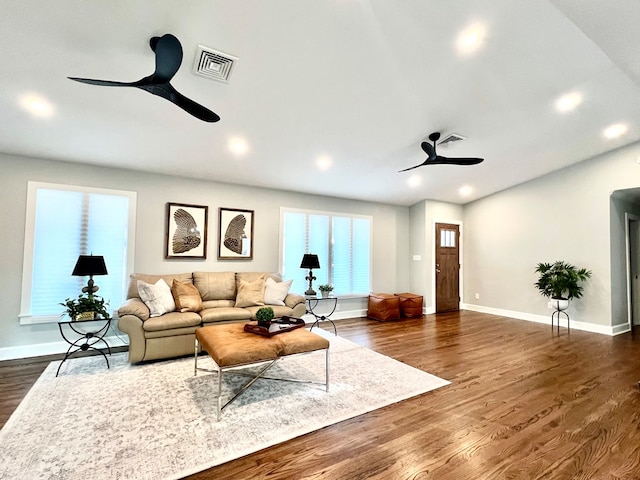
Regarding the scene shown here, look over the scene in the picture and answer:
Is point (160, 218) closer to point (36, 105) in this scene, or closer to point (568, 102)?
point (36, 105)

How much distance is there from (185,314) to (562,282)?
614 centimetres

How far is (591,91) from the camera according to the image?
3.51 meters

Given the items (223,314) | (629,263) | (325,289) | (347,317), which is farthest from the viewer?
(347,317)

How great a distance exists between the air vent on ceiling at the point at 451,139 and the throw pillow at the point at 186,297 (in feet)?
13.4

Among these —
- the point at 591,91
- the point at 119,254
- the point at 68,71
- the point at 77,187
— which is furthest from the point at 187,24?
the point at 591,91

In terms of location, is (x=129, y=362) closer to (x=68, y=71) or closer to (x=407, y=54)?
(x=68, y=71)

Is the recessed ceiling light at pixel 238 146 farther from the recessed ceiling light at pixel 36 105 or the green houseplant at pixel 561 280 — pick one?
the green houseplant at pixel 561 280

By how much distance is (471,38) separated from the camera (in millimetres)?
2633

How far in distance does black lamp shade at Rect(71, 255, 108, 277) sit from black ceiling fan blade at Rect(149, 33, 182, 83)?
243 cm

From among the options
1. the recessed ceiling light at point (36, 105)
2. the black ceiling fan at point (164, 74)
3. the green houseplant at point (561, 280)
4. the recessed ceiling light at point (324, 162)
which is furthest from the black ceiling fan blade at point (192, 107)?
the green houseplant at point (561, 280)

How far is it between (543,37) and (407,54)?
48.6 inches

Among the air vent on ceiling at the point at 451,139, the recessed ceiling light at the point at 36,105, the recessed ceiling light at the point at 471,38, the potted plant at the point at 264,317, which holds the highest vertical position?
the recessed ceiling light at the point at 471,38

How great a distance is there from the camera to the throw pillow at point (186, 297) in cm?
390

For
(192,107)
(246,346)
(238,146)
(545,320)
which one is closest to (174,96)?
(192,107)
